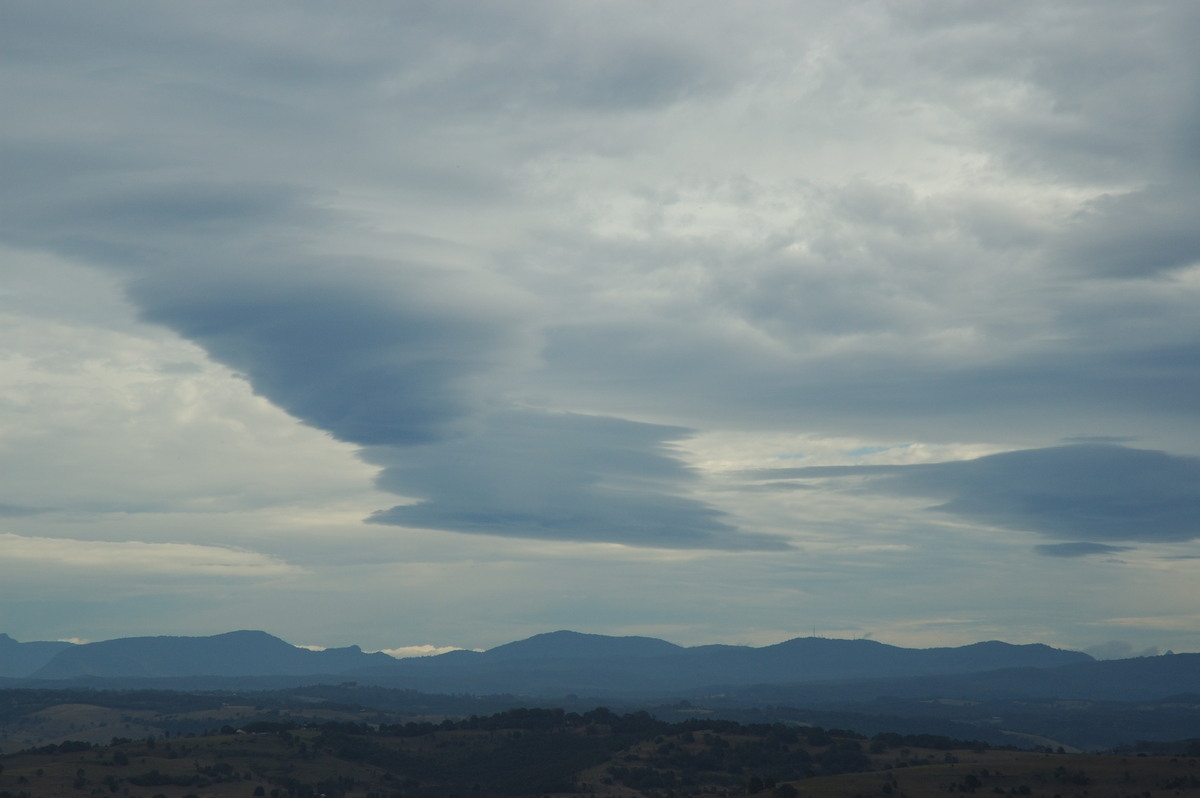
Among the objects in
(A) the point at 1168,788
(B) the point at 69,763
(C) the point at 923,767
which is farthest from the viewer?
(B) the point at 69,763

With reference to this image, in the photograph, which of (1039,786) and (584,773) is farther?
(584,773)

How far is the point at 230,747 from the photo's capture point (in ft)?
636

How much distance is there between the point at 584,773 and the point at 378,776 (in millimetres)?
36603

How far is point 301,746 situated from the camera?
648 feet

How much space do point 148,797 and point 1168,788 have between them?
126 metres

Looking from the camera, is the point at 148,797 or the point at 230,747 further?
the point at 230,747

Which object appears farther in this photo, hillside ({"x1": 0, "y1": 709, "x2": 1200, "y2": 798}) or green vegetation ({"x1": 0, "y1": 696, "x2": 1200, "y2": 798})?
hillside ({"x1": 0, "y1": 709, "x2": 1200, "y2": 798})

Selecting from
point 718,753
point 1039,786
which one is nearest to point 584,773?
point 718,753

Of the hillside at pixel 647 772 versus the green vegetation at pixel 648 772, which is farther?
the hillside at pixel 647 772

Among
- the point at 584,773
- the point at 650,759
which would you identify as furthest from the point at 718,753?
the point at 584,773

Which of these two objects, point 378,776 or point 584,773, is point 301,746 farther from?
point 584,773

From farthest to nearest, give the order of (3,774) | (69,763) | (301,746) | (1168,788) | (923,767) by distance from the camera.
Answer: (301,746), (69,763), (3,774), (923,767), (1168,788)

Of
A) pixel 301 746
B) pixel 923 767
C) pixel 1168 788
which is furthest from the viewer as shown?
pixel 301 746

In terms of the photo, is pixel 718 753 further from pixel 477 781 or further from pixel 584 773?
pixel 477 781
